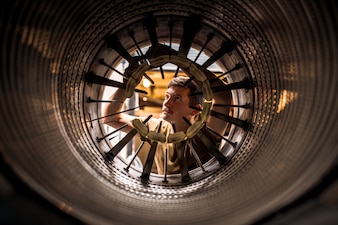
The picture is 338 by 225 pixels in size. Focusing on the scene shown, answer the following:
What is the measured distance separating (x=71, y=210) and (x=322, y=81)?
46 cm

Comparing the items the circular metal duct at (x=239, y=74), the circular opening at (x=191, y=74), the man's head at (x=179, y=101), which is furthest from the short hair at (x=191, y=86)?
the circular metal duct at (x=239, y=74)

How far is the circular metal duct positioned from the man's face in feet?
1.36

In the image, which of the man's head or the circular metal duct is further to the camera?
the man's head

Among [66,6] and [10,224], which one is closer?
[10,224]

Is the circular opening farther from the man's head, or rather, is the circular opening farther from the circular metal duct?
the man's head

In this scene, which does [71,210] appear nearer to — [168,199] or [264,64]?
[168,199]

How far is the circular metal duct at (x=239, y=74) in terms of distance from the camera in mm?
615

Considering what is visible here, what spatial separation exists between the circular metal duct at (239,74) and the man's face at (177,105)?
42 cm

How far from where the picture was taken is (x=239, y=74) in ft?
3.76

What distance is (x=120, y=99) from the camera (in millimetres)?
1366

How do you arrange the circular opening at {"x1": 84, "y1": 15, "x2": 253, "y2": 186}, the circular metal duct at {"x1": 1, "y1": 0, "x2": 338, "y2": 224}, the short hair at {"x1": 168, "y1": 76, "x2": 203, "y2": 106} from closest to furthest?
the circular metal duct at {"x1": 1, "y1": 0, "x2": 338, "y2": 224}, the circular opening at {"x1": 84, "y1": 15, "x2": 253, "y2": 186}, the short hair at {"x1": 168, "y1": 76, "x2": 203, "y2": 106}

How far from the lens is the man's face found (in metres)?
1.52

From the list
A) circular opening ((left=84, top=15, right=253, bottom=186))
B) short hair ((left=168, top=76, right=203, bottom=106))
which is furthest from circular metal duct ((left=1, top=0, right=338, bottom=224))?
short hair ((left=168, top=76, right=203, bottom=106))

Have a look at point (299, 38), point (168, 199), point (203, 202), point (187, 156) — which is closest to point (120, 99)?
point (187, 156)
